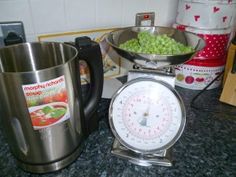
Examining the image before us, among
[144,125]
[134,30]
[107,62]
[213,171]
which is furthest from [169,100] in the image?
[107,62]

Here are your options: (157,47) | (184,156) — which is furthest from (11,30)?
(184,156)

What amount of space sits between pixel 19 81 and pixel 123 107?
8.1 inches

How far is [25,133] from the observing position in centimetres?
41

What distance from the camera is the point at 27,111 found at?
384 millimetres

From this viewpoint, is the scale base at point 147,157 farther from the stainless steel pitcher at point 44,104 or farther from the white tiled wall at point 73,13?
the white tiled wall at point 73,13

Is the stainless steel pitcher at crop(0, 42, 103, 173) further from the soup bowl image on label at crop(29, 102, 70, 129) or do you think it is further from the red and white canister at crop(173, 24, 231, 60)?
the red and white canister at crop(173, 24, 231, 60)

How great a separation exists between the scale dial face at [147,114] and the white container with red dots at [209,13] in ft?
1.23

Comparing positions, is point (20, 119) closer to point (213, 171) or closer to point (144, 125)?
point (144, 125)

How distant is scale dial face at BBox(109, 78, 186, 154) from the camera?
432mm

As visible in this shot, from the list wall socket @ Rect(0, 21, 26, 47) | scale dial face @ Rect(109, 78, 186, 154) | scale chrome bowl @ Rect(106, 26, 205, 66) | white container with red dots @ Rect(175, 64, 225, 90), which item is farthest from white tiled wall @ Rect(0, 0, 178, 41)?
scale dial face @ Rect(109, 78, 186, 154)

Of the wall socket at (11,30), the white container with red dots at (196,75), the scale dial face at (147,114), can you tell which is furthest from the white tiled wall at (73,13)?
the scale dial face at (147,114)

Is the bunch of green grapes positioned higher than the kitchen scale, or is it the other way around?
the bunch of green grapes

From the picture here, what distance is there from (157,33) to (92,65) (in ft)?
0.95

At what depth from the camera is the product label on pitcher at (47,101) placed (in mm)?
366
